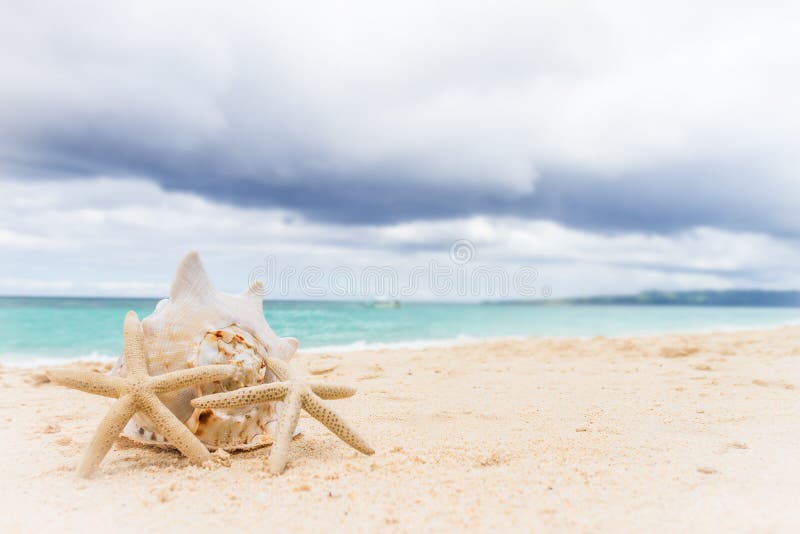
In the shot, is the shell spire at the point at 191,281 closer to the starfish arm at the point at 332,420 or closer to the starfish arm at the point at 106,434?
the starfish arm at the point at 106,434

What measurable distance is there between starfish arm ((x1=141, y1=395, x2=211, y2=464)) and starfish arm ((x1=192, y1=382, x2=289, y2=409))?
0.20m

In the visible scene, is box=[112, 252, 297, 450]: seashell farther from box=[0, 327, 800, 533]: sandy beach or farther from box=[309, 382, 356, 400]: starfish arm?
box=[309, 382, 356, 400]: starfish arm

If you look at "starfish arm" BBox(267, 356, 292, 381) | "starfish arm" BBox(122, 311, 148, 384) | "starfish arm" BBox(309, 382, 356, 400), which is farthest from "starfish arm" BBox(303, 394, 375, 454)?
"starfish arm" BBox(122, 311, 148, 384)

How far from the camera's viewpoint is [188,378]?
10.0 feet

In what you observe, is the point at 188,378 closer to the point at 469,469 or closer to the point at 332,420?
the point at 332,420

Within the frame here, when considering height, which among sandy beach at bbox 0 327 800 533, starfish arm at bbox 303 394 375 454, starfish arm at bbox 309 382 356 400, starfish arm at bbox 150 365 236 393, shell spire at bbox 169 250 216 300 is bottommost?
sandy beach at bbox 0 327 800 533

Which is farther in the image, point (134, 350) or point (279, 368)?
point (279, 368)

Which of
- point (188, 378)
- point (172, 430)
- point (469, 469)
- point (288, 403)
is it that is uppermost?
point (188, 378)

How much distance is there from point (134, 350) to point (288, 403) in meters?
1.03

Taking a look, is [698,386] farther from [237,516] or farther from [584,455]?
[237,516]

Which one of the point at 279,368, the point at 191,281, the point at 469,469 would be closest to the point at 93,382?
the point at 191,281

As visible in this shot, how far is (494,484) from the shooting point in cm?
267

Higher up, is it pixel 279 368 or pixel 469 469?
pixel 279 368

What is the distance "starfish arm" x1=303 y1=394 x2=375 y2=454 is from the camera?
10.3ft
